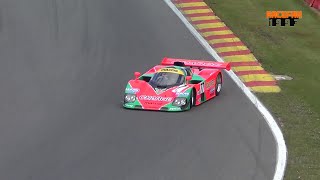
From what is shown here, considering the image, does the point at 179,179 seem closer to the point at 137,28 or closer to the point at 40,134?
the point at 40,134

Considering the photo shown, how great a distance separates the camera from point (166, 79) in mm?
21094

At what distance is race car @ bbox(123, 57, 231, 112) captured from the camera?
20.2 metres

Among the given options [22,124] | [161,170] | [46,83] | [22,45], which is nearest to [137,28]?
[22,45]

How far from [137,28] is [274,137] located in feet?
40.6

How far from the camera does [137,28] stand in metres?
29.7

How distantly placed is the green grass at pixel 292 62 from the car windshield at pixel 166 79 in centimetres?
293

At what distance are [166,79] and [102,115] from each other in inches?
102

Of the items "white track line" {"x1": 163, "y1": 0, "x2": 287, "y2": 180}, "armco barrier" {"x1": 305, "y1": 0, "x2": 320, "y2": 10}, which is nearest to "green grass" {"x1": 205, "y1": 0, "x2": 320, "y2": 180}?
"white track line" {"x1": 163, "y1": 0, "x2": 287, "y2": 180}

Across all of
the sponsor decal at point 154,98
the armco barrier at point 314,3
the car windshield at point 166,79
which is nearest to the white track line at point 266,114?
the car windshield at point 166,79

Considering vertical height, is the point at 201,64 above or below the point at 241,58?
A: above

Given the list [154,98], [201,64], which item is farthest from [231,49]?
[154,98]

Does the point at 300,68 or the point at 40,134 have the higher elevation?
the point at 40,134

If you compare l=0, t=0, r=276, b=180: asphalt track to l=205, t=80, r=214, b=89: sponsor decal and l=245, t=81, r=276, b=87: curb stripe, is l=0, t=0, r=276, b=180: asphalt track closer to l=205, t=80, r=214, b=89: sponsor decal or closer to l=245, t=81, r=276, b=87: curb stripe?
l=205, t=80, r=214, b=89: sponsor decal

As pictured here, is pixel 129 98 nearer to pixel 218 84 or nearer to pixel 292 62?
pixel 218 84
